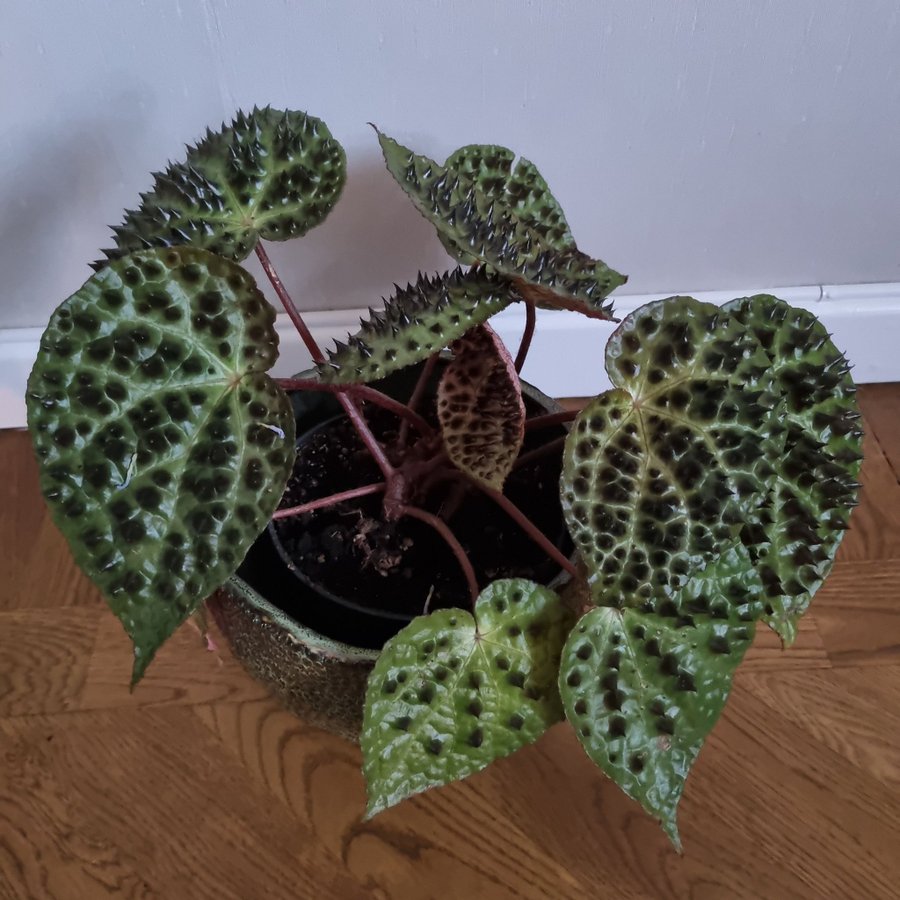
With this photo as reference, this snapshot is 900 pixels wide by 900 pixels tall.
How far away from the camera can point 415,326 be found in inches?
19.8

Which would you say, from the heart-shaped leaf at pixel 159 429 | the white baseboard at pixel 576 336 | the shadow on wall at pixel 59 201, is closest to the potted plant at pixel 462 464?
the heart-shaped leaf at pixel 159 429

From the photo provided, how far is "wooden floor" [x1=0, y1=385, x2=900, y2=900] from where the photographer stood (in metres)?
0.80

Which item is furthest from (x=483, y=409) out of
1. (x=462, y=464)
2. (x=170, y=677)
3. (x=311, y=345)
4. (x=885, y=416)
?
(x=885, y=416)

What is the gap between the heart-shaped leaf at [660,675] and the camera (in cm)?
54

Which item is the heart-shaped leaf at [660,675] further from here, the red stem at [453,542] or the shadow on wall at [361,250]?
the shadow on wall at [361,250]

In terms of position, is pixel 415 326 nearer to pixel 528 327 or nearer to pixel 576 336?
pixel 528 327

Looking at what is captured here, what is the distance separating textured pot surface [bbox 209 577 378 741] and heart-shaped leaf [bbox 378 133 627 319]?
303 mm

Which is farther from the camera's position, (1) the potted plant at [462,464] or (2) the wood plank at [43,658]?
(2) the wood plank at [43,658]

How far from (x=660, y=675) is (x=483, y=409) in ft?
0.73

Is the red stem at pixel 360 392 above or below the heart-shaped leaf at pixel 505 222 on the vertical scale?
below

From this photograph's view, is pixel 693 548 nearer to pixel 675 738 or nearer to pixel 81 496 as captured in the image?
pixel 675 738

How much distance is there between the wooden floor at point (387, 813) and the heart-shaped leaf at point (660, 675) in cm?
31

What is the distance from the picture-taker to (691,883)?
79cm

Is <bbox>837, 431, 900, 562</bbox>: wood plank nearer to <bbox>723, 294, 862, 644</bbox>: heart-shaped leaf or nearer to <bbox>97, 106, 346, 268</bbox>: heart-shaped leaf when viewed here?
<bbox>723, 294, 862, 644</bbox>: heart-shaped leaf
